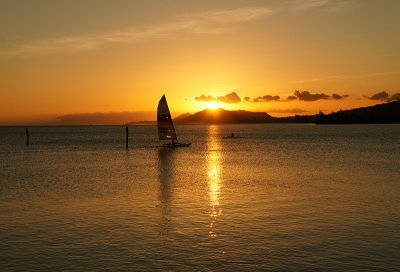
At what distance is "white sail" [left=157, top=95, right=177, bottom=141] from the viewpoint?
8750 cm

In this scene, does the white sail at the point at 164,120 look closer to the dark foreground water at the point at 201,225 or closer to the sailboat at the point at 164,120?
the sailboat at the point at 164,120

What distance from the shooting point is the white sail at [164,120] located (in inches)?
3445

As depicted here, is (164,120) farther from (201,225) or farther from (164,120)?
(201,225)

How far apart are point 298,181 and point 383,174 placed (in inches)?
415

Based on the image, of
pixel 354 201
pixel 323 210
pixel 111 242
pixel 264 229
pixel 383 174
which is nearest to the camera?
pixel 111 242

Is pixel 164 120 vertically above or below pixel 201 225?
above

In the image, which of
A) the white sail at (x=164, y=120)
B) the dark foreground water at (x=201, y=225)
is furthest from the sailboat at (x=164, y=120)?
A: the dark foreground water at (x=201, y=225)

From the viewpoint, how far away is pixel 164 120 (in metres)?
89.1

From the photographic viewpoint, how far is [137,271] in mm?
15836

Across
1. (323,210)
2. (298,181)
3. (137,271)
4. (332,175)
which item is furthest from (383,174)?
(137,271)

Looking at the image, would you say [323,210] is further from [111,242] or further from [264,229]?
[111,242]

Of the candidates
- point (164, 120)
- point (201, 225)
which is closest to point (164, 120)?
point (164, 120)

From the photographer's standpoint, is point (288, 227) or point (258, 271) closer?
point (258, 271)

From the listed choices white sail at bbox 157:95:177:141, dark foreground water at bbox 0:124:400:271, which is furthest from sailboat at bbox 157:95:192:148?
dark foreground water at bbox 0:124:400:271
